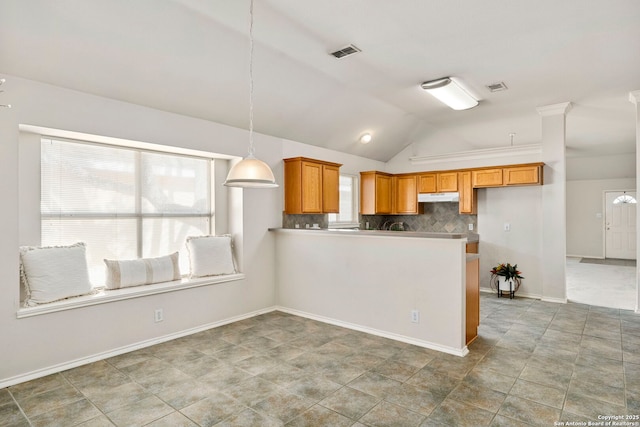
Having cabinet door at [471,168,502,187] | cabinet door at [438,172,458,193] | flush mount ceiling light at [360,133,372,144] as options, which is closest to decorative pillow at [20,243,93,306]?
flush mount ceiling light at [360,133,372,144]

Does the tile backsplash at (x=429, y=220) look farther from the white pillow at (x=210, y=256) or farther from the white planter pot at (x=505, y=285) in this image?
the white pillow at (x=210, y=256)

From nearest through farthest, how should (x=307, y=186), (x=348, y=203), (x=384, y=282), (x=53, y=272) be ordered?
(x=53, y=272) < (x=384, y=282) < (x=307, y=186) < (x=348, y=203)

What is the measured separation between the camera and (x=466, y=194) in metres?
6.35

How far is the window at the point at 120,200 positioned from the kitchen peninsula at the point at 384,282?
4.18ft

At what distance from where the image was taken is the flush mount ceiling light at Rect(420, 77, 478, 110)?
4438 mm

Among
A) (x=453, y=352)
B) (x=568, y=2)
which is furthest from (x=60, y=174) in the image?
(x=568, y=2)

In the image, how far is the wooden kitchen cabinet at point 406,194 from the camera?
23.4 feet

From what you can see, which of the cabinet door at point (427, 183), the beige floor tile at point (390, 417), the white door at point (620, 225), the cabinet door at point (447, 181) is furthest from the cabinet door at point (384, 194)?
the white door at point (620, 225)

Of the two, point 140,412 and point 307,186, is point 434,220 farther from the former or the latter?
point 140,412

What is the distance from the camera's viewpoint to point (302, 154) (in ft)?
18.7

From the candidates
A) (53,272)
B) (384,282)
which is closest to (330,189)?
(384,282)

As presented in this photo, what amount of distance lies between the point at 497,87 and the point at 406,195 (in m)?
2.93

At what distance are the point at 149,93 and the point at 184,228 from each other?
5.50 feet

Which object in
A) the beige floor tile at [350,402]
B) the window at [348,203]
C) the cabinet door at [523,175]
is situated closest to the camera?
the beige floor tile at [350,402]
